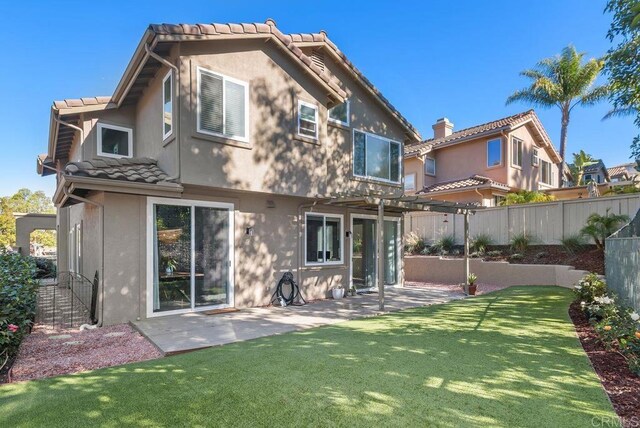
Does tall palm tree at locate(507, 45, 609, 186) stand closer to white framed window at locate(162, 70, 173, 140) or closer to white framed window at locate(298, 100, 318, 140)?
white framed window at locate(298, 100, 318, 140)

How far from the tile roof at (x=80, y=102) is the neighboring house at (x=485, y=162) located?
1737cm

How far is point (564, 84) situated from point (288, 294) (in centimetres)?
2461

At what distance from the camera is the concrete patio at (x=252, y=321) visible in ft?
22.8

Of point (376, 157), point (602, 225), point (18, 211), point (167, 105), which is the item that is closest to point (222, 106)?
point (167, 105)

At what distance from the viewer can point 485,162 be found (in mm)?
22344

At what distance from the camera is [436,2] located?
591 inches

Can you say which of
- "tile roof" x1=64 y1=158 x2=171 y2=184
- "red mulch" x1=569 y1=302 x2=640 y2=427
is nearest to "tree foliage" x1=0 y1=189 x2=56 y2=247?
"tile roof" x1=64 y1=158 x2=171 y2=184

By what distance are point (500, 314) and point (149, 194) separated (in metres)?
8.98

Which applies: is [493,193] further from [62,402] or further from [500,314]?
[62,402]

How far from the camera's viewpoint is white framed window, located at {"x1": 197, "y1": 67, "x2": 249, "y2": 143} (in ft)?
29.4

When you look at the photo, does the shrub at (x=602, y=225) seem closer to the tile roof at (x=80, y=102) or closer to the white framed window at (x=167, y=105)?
the white framed window at (x=167, y=105)

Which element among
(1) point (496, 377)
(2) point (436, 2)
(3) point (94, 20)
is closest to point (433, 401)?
(1) point (496, 377)

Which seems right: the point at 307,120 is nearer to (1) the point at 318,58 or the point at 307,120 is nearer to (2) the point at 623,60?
(1) the point at 318,58

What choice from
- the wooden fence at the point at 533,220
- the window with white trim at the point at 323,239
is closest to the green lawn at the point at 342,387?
the window with white trim at the point at 323,239
